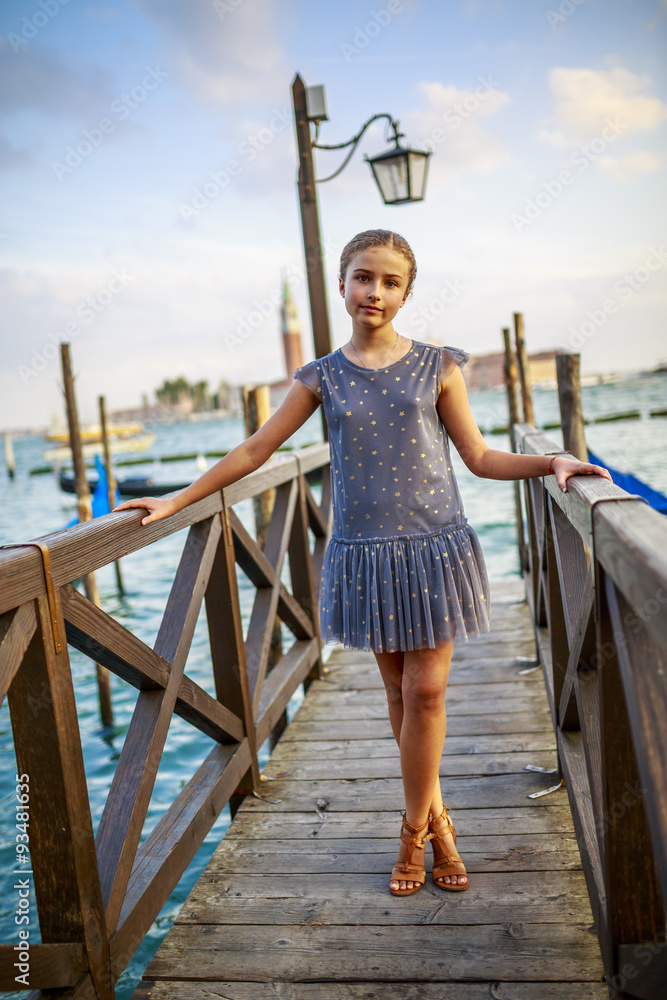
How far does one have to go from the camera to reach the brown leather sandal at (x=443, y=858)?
1834mm

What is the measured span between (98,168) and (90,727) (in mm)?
24315

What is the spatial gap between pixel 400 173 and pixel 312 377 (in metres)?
3.36

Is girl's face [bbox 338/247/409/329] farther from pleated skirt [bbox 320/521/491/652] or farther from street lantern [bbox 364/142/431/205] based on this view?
street lantern [bbox 364/142/431/205]

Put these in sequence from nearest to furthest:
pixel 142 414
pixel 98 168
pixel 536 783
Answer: pixel 536 783
pixel 98 168
pixel 142 414

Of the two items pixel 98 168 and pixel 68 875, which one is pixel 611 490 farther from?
pixel 98 168

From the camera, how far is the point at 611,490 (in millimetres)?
1225

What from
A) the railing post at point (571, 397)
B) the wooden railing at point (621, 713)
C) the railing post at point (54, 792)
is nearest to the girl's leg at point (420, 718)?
the wooden railing at point (621, 713)

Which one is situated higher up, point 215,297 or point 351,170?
point 215,297

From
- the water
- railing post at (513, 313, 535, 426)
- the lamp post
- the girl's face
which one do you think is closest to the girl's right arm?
the girl's face

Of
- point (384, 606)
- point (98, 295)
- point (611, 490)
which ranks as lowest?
point (384, 606)

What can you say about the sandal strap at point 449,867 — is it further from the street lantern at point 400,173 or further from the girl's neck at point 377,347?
the street lantern at point 400,173

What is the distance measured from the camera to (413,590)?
1.72 metres

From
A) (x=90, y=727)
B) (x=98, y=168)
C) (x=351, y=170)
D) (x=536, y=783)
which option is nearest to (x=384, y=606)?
(x=536, y=783)

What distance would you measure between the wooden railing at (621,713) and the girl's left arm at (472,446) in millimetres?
145
